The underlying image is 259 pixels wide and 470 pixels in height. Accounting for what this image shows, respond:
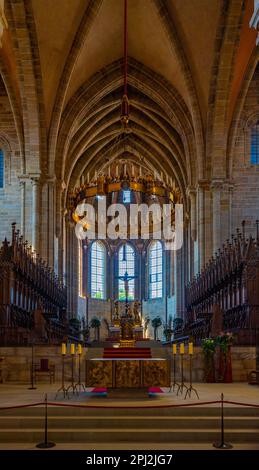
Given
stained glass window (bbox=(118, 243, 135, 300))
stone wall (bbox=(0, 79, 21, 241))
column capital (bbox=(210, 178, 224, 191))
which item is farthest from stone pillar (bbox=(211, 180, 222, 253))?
stained glass window (bbox=(118, 243, 135, 300))

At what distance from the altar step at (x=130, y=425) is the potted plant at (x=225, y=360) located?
15.3ft

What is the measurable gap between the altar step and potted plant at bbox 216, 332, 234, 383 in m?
4.66

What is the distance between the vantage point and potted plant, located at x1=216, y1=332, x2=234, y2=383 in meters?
13.4

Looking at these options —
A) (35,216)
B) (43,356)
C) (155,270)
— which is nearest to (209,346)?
(43,356)

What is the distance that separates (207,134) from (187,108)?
2813 mm

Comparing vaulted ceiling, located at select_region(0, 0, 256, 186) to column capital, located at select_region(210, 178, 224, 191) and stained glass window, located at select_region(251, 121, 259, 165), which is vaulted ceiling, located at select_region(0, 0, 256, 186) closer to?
column capital, located at select_region(210, 178, 224, 191)

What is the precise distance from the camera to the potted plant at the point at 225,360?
44.0ft

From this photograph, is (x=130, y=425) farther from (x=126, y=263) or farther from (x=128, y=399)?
(x=126, y=263)

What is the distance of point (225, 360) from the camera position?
13883 mm

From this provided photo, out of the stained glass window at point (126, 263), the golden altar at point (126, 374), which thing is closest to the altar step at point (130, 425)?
the golden altar at point (126, 374)

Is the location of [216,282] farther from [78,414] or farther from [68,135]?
[78,414]

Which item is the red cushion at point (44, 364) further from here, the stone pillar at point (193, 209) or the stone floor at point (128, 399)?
the stone pillar at point (193, 209)

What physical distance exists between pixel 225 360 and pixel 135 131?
878 inches
